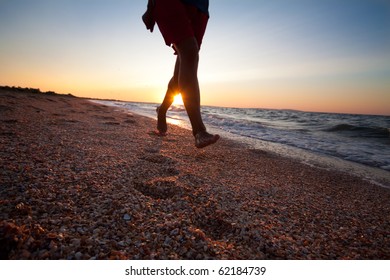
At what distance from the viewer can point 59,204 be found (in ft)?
4.31

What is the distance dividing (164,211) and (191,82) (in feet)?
5.17

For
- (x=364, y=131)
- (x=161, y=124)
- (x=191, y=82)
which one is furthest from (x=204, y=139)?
(x=364, y=131)

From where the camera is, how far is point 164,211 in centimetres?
144

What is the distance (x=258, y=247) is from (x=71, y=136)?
2.78m

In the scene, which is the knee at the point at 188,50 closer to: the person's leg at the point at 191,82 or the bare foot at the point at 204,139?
the person's leg at the point at 191,82

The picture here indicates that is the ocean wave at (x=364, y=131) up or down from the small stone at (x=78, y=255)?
up

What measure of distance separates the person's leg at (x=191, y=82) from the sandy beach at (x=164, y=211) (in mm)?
344

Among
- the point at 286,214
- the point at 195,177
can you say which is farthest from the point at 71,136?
the point at 286,214

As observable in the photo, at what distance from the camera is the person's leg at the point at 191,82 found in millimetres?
2484

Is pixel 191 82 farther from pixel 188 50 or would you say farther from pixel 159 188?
pixel 159 188

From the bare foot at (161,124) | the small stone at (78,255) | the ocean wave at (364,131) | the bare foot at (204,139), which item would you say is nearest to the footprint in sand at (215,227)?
the small stone at (78,255)

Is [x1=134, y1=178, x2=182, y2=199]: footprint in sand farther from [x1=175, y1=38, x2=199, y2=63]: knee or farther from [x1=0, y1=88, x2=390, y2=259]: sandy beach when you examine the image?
[x1=175, y1=38, x2=199, y2=63]: knee

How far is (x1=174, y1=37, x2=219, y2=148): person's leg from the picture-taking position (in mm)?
2484
